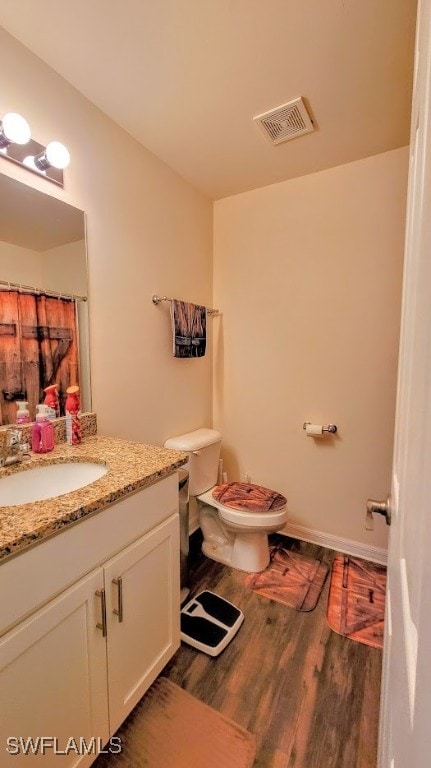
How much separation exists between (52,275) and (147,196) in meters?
0.75

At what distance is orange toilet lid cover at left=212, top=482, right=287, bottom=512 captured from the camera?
1.69m

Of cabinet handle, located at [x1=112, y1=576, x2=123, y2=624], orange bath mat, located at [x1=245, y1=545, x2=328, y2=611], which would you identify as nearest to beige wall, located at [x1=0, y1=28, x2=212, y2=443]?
cabinet handle, located at [x1=112, y1=576, x2=123, y2=624]

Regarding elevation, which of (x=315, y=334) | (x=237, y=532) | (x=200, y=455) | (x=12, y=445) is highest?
(x=315, y=334)

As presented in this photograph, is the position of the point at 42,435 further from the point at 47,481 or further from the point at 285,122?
the point at 285,122

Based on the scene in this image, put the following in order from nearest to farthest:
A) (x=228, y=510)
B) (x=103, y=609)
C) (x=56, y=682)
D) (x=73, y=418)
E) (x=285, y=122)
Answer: (x=56, y=682) → (x=103, y=609) → (x=73, y=418) → (x=285, y=122) → (x=228, y=510)

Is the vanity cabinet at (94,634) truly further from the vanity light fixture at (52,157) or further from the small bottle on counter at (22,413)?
the vanity light fixture at (52,157)

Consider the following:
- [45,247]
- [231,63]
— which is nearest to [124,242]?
[45,247]

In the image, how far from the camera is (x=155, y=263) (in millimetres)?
1738

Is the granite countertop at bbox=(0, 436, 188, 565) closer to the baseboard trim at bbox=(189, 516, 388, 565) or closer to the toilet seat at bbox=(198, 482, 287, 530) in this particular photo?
the toilet seat at bbox=(198, 482, 287, 530)

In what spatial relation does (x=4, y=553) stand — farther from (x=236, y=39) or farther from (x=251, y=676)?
(x=236, y=39)

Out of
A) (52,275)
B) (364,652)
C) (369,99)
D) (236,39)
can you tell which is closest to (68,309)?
(52,275)

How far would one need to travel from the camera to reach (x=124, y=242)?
5.06ft

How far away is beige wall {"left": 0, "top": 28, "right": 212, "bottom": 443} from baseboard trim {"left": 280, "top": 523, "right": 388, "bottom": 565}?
100 centimetres

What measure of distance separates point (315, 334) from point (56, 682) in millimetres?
1866
